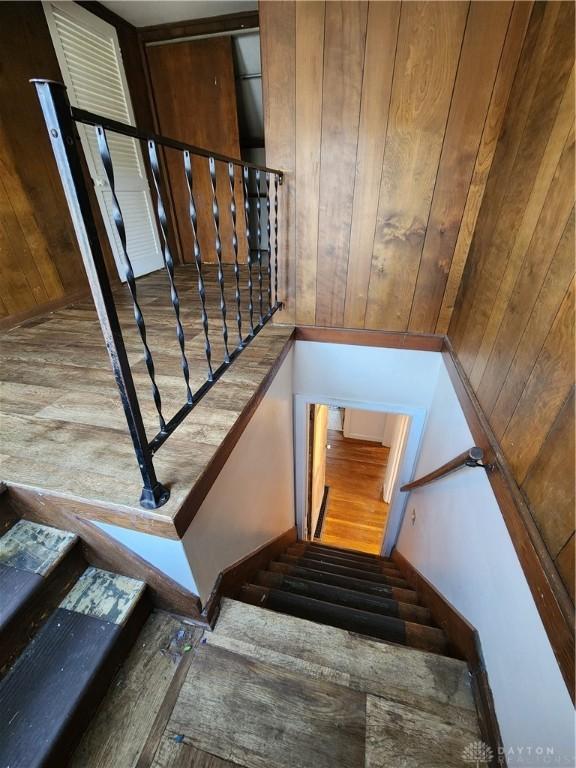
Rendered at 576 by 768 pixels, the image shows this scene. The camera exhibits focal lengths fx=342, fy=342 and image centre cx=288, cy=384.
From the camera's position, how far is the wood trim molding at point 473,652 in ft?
3.19

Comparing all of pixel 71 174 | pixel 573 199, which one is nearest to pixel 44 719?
pixel 71 174

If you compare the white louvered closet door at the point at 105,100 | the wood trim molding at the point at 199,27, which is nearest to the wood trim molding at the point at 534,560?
the white louvered closet door at the point at 105,100

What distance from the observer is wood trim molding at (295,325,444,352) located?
220 cm

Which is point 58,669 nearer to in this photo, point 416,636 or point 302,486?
point 416,636

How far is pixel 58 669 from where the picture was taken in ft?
3.26

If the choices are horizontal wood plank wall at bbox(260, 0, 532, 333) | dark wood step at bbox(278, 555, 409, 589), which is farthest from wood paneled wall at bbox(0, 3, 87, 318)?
dark wood step at bbox(278, 555, 409, 589)

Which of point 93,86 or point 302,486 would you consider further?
point 302,486

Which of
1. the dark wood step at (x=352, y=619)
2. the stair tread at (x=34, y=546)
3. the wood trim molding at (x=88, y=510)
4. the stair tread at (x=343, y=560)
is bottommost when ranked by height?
the stair tread at (x=343, y=560)

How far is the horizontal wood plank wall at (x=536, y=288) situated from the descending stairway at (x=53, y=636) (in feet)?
4.16

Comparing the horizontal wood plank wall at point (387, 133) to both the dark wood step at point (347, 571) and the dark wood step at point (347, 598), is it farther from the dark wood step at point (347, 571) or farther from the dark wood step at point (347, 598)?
the dark wood step at point (347, 571)

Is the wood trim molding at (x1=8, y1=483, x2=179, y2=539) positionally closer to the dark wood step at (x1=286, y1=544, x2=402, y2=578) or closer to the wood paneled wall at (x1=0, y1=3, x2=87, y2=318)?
the wood paneled wall at (x1=0, y1=3, x2=87, y2=318)

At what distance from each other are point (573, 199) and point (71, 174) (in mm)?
1219

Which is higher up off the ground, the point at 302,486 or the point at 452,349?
the point at 452,349

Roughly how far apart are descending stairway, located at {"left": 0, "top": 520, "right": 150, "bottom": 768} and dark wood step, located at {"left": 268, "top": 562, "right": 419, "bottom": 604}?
129 centimetres
